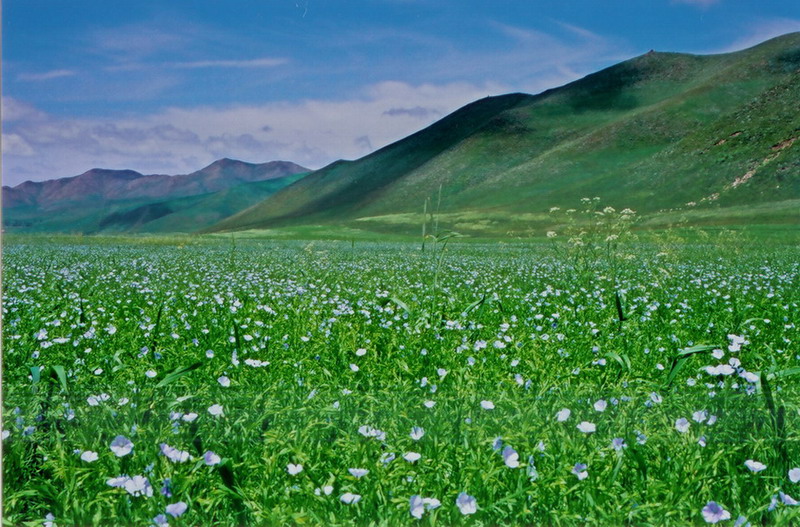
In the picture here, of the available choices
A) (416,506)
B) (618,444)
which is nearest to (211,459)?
(416,506)

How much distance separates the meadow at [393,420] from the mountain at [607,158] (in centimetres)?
153

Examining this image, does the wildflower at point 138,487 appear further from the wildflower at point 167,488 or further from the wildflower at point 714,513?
the wildflower at point 714,513

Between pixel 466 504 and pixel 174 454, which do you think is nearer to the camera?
pixel 466 504

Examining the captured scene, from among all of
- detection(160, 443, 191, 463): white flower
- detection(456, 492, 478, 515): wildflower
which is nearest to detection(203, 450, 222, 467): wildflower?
detection(160, 443, 191, 463): white flower

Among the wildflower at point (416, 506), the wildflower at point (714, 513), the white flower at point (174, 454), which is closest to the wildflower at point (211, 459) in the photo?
the white flower at point (174, 454)

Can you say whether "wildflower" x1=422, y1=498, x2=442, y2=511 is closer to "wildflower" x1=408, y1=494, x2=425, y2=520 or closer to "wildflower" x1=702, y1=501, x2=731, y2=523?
"wildflower" x1=408, y1=494, x2=425, y2=520

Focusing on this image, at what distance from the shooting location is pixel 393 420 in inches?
137

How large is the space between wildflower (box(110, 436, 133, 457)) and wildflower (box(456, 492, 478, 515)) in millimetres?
1465

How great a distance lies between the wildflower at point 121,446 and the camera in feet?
9.23

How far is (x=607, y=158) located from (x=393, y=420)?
89286 millimetres

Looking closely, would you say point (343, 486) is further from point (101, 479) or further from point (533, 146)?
point (533, 146)

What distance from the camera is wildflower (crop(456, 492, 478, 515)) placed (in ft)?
7.92

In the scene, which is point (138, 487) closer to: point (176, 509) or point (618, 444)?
point (176, 509)

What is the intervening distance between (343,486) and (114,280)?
818 centimetres
